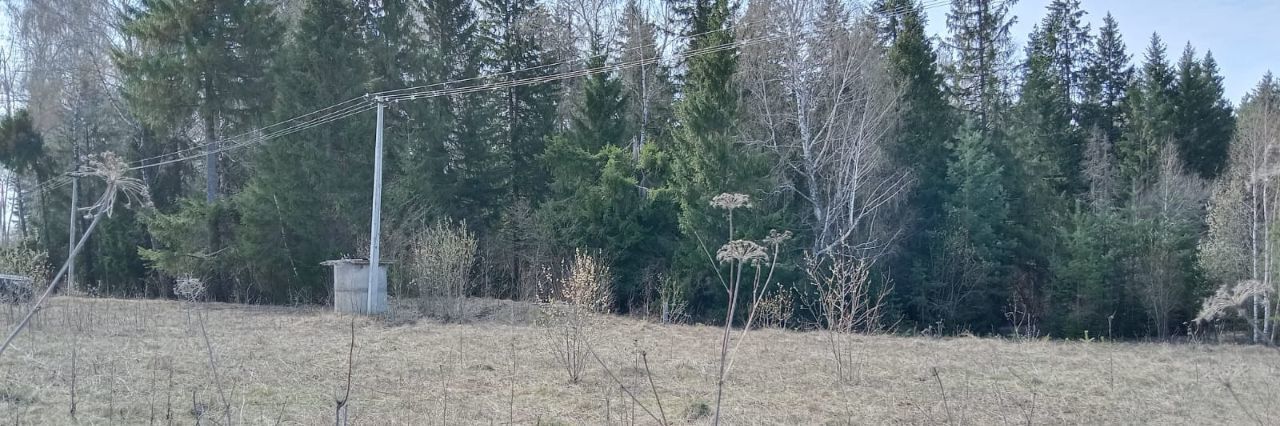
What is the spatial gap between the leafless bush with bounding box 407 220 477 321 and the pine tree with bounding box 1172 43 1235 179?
80.4 ft

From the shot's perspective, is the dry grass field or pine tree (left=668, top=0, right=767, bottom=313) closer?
the dry grass field

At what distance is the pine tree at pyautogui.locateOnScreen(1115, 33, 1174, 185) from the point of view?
26.8 metres

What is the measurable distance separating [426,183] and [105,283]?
10.9 metres

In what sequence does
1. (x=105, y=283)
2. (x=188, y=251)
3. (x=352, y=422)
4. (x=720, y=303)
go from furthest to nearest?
(x=105, y=283) → (x=720, y=303) → (x=188, y=251) → (x=352, y=422)

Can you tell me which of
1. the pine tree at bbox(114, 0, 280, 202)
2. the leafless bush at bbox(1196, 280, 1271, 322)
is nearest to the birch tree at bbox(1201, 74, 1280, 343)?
the leafless bush at bbox(1196, 280, 1271, 322)

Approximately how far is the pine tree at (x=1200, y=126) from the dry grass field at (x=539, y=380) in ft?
56.0

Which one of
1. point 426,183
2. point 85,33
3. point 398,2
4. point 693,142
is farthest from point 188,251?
point 693,142

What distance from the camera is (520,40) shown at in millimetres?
26188

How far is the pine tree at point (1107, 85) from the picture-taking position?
102 ft

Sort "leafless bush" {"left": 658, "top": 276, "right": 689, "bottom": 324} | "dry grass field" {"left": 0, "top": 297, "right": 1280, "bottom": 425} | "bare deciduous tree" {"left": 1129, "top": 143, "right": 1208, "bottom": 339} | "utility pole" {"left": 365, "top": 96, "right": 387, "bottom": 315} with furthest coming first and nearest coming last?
"bare deciduous tree" {"left": 1129, "top": 143, "right": 1208, "bottom": 339} < "leafless bush" {"left": 658, "top": 276, "right": 689, "bottom": 324} < "utility pole" {"left": 365, "top": 96, "right": 387, "bottom": 315} < "dry grass field" {"left": 0, "top": 297, "right": 1280, "bottom": 425}

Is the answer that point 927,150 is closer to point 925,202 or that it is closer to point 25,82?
point 925,202

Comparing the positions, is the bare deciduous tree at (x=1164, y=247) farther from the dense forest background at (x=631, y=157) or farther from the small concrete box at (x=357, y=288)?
the small concrete box at (x=357, y=288)

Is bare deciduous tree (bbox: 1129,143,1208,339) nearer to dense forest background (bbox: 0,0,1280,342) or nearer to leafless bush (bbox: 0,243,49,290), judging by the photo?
dense forest background (bbox: 0,0,1280,342)

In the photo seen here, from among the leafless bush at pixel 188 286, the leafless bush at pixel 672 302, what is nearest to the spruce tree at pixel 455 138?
the leafless bush at pixel 672 302
